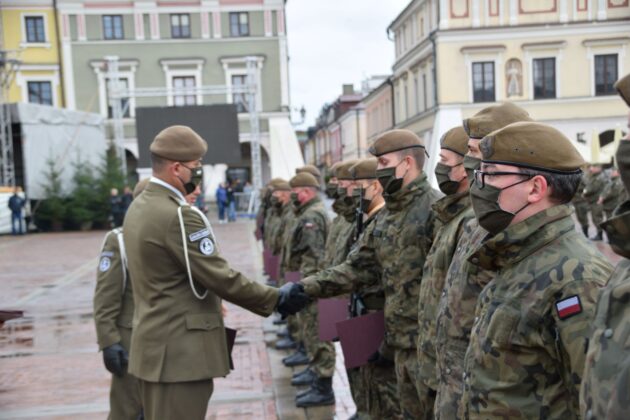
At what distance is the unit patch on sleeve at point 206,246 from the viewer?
359cm

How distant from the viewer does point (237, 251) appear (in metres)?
18.2

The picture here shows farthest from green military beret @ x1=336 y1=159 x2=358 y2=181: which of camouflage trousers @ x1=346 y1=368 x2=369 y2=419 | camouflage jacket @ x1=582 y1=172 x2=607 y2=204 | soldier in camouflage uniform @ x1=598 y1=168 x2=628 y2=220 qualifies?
camouflage jacket @ x1=582 y1=172 x2=607 y2=204

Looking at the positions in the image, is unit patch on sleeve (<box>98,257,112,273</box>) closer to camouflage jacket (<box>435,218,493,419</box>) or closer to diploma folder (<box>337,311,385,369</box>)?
diploma folder (<box>337,311,385,369</box>)

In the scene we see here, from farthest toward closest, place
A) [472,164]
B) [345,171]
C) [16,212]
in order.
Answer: [16,212] < [345,171] < [472,164]

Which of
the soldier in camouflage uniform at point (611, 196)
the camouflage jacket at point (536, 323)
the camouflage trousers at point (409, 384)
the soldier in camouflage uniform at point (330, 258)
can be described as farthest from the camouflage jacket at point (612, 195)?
the camouflage jacket at point (536, 323)

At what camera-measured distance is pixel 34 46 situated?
36.8 m

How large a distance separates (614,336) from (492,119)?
1678 mm

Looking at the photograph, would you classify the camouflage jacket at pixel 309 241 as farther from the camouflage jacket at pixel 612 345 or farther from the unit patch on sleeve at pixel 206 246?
the camouflage jacket at pixel 612 345

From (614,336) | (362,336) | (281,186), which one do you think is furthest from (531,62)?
(614,336)

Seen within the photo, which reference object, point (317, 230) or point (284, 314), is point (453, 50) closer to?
point (317, 230)

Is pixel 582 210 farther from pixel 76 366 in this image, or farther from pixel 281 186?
pixel 76 366

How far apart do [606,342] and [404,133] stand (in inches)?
104

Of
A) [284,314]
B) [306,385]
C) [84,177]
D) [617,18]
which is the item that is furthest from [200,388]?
[617,18]

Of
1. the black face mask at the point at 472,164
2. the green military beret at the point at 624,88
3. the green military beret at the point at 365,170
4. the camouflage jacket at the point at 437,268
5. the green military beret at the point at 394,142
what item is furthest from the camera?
the green military beret at the point at 365,170
